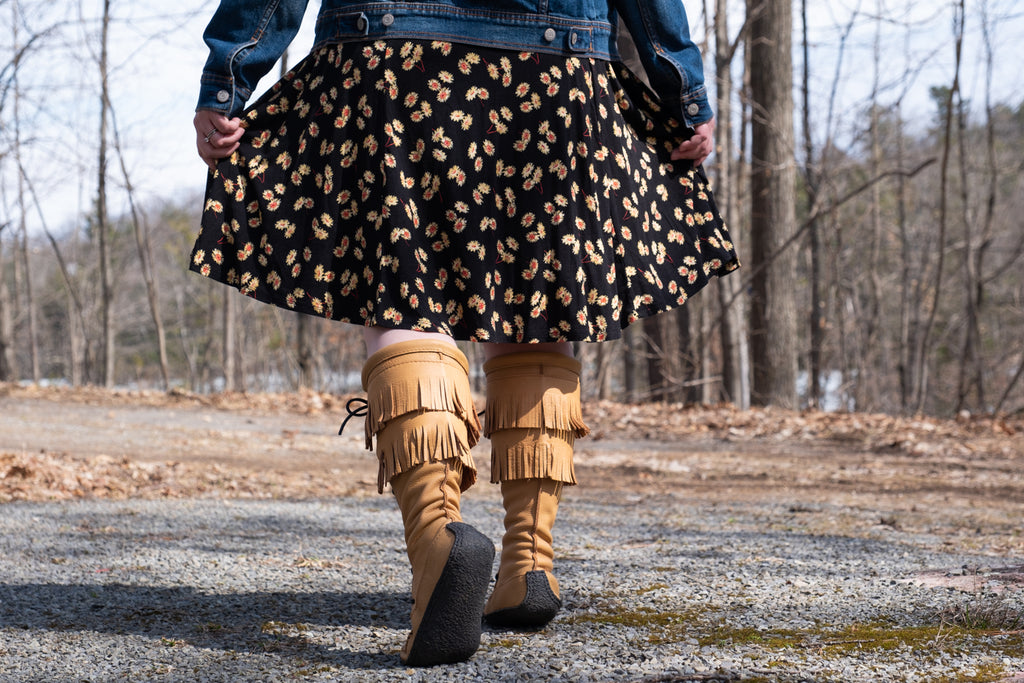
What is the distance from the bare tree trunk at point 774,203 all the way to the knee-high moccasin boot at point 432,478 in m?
7.94

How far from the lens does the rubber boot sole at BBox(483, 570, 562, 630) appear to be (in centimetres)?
158

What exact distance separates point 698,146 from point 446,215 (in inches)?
24.5

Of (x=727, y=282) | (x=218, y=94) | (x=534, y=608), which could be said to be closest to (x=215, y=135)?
(x=218, y=94)

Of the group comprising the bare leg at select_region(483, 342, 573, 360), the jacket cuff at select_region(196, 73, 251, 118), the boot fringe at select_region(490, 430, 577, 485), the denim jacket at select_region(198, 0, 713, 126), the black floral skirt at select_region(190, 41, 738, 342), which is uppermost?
the denim jacket at select_region(198, 0, 713, 126)

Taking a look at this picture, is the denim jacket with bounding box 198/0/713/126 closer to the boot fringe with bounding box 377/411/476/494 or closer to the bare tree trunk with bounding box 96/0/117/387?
the boot fringe with bounding box 377/411/476/494

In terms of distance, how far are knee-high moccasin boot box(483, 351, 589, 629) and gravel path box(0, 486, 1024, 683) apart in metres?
0.07

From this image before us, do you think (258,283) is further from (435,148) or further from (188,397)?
(188,397)

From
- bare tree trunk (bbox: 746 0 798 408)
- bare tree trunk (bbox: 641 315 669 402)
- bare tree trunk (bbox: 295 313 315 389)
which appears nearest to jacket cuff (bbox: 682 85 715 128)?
bare tree trunk (bbox: 746 0 798 408)

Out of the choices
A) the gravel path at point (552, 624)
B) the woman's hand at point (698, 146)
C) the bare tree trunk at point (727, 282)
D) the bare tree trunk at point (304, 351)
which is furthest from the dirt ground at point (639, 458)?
the bare tree trunk at point (304, 351)

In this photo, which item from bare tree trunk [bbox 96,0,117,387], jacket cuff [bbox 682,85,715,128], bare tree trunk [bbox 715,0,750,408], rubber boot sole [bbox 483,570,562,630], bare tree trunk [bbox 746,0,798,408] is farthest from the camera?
bare tree trunk [bbox 96,0,117,387]

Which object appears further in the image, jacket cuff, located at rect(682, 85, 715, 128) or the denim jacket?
jacket cuff, located at rect(682, 85, 715, 128)

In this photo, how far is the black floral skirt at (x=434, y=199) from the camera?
1.51 metres

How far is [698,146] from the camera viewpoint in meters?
1.80

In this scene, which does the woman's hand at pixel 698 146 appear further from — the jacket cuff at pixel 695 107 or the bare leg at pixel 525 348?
the bare leg at pixel 525 348
